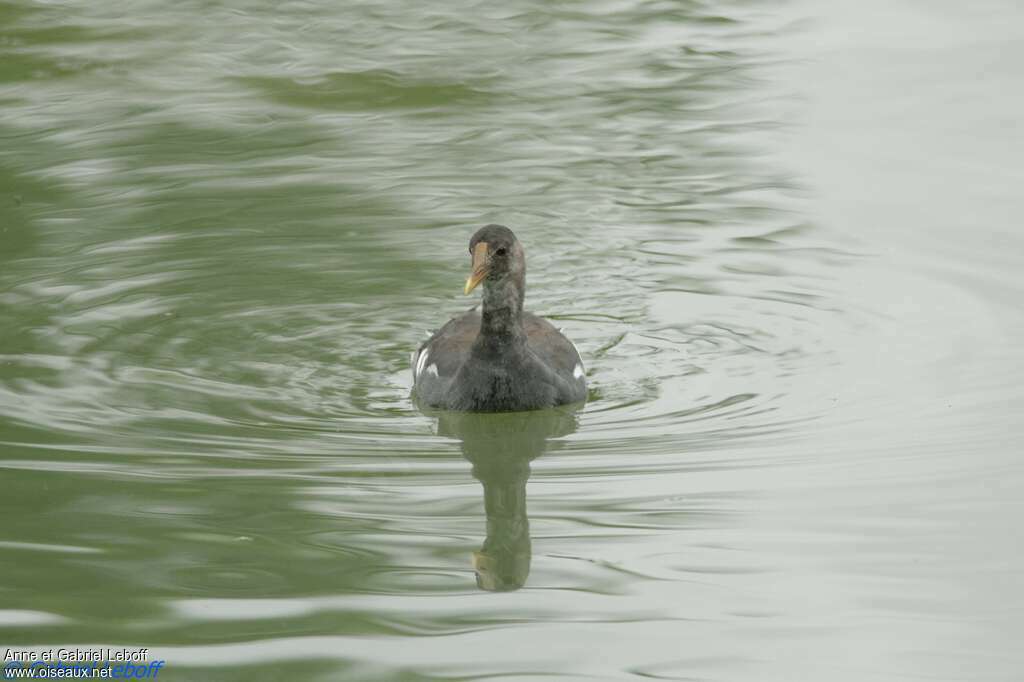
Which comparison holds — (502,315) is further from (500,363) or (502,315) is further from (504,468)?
(504,468)

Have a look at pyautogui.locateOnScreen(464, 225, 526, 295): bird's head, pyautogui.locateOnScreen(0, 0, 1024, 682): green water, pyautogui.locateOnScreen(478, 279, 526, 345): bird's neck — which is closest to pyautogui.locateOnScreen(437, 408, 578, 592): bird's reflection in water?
pyautogui.locateOnScreen(0, 0, 1024, 682): green water

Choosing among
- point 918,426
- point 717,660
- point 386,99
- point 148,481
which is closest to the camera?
point 717,660

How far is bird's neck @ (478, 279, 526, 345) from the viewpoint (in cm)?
1026

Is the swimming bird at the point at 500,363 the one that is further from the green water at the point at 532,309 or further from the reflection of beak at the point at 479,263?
the green water at the point at 532,309

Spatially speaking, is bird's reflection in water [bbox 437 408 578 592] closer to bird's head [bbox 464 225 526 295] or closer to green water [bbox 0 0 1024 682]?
green water [bbox 0 0 1024 682]

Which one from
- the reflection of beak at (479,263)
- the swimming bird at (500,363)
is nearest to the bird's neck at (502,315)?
the swimming bird at (500,363)

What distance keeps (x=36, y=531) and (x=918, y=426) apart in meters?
4.38

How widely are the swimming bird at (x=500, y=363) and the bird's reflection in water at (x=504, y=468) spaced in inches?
3.4

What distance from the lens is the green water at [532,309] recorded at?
7.05 m

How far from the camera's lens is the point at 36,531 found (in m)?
7.86

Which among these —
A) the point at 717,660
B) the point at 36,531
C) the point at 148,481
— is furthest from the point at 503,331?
the point at 717,660

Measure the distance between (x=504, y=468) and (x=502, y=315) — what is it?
4.33 feet

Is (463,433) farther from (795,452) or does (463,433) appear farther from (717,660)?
(717,660)

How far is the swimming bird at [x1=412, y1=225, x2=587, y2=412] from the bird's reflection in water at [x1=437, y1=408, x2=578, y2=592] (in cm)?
9
